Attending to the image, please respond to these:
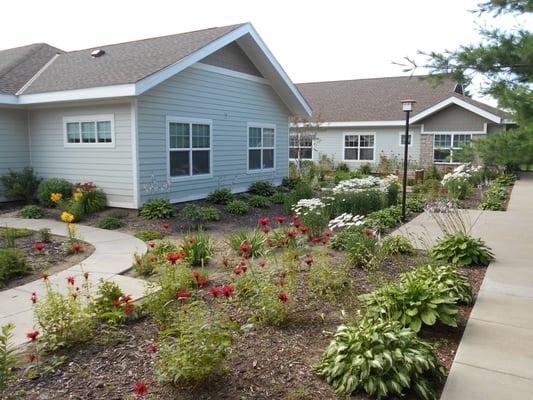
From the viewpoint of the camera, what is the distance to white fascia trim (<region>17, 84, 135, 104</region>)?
30.2 feet

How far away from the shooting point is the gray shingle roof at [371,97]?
72.7ft

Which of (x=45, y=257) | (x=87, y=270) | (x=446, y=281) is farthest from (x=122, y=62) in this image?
(x=446, y=281)

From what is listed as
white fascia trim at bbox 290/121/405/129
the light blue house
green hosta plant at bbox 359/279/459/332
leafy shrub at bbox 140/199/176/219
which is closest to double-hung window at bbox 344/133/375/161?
white fascia trim at bbox 290/121/405/129

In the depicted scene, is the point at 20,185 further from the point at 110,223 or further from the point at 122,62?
the point at 122,62

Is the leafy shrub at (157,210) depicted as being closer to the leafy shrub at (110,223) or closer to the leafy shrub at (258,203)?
the leafy shrub at (110,223)

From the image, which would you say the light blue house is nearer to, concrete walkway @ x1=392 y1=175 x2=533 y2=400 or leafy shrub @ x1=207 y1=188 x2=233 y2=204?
leafy shrub @ x1=207 y1=188 x2=233 y2=204

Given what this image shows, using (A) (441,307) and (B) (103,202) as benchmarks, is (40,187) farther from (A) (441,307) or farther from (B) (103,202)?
(A) (441,307)

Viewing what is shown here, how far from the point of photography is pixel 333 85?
28.0 m

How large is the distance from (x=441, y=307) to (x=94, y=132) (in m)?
9.15

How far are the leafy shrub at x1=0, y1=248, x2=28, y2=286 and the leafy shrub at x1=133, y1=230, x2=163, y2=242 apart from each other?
231 cm

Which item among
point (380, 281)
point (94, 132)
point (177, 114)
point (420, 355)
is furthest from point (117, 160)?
point (420, 355)

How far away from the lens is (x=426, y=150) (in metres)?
21.2

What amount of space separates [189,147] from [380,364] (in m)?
9.41

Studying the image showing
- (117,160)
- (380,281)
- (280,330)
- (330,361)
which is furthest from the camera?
(117,160)
